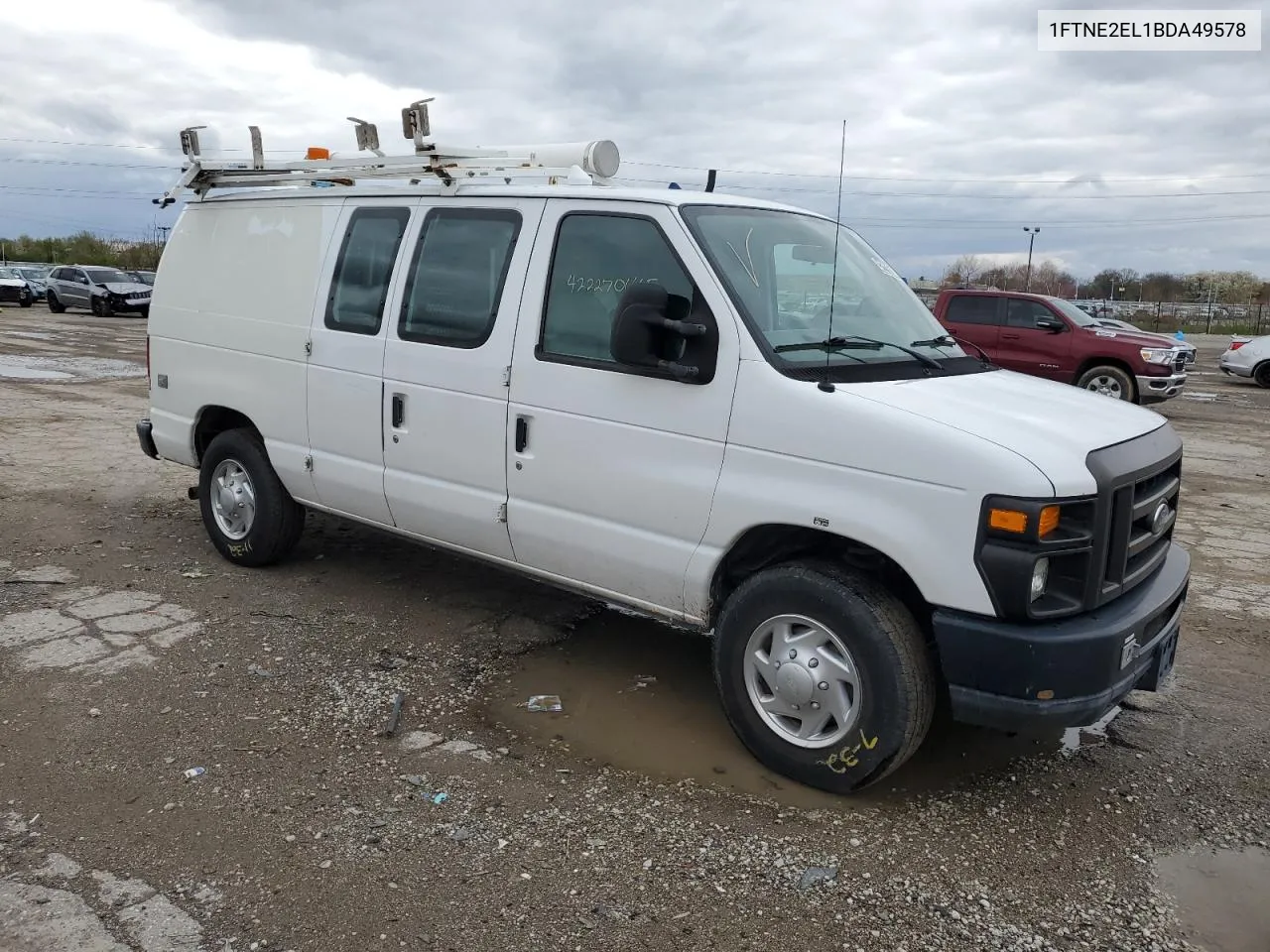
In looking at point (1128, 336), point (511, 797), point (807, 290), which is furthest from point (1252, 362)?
point (511, 797)

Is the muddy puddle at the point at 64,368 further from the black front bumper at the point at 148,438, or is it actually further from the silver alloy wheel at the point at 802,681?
the silver alloy wheel at the point at 802,681

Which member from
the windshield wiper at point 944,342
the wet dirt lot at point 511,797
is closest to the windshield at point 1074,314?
the wet dirt lot at point 511,797

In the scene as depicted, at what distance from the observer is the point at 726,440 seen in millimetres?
3861

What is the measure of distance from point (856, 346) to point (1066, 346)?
12.7 meters

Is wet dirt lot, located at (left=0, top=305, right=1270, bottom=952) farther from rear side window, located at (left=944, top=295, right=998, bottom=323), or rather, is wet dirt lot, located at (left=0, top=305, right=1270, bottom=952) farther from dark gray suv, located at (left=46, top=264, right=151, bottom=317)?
dark gray suv, located at (left=46, top=264, right=151, bottom=317)

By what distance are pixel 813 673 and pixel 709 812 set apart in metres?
0.62

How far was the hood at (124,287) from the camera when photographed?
31.9m

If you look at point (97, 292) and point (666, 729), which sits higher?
point (97, 292)

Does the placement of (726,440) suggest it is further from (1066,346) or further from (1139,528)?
(1066,346)

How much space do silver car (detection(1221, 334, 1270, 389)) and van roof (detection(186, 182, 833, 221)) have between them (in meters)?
20.8

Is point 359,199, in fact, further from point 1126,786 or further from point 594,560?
point 1126,786

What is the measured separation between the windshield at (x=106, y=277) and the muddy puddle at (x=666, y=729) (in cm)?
3219

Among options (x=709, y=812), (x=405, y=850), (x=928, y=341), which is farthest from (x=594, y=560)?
(x=928, y=341)

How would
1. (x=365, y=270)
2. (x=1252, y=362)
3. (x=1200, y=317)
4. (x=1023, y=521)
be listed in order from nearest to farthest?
1. (x=1023, y=521)
2. (x=365, y=270)
3. (x=1252, y=362)
4. (x=1200, y=317)
